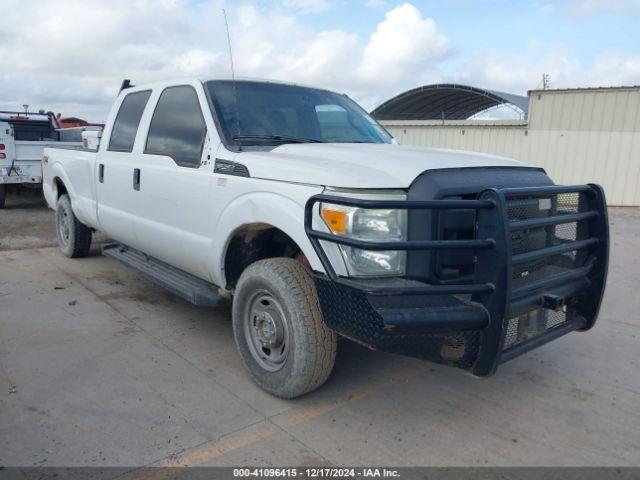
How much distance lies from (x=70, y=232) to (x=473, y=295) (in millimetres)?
5360

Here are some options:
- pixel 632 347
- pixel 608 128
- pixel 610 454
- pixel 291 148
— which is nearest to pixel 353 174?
pixel 291 148

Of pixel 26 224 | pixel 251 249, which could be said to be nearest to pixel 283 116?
pixel 251 249

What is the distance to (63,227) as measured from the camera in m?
6.80

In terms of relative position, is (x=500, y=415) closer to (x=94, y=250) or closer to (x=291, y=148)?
(x=291, y=148)

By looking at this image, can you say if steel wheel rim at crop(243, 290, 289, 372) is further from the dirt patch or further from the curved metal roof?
the curved metal roof

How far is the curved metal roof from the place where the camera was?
2136 cm

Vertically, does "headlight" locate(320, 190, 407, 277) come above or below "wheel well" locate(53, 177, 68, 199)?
above

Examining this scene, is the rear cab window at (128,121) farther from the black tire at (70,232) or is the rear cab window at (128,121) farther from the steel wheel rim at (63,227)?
the steel wheel rim at (63,227)

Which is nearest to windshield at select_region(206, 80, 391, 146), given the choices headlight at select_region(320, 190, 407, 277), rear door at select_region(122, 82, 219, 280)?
rear door at select_region(122, 82, 219, 280)

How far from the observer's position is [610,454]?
9.20 ft

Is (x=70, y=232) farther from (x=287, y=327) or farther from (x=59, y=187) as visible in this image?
(x=287, y=327)

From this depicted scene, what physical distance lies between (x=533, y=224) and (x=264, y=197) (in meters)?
1.50

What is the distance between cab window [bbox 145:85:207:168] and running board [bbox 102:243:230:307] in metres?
0.90

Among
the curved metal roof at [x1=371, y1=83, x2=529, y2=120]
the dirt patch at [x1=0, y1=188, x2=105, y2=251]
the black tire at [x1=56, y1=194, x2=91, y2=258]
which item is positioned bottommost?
the dirt patch at [x1=0, y1=188, x2=105, y2=251]
